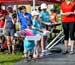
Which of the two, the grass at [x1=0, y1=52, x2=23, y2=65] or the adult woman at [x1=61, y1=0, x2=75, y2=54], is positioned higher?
the adult woman at [x1=61, y1=0, x2=75, y2=54]

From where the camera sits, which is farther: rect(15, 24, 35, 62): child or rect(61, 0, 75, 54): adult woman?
rect(61, 0, 75, 54): adult woman

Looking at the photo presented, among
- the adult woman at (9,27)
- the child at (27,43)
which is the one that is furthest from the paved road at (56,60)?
the adult woman at (9,27)

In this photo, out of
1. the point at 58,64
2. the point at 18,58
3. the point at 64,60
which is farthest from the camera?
the point at 18,58

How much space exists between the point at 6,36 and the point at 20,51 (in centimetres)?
97

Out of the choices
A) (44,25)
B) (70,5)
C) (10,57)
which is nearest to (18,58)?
(10,57)

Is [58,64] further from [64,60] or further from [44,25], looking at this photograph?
[44,25]

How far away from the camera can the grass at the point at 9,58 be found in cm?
1246

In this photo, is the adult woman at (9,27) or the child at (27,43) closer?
the child at (27,43)

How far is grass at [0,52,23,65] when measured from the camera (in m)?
12.5

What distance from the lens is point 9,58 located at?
1338cm

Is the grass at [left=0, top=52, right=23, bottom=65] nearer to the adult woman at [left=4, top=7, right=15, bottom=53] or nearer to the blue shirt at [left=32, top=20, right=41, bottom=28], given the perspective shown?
the adult woman at [left=4, top=7, right=15, bottom=53]

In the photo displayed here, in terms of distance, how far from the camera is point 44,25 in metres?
13.7

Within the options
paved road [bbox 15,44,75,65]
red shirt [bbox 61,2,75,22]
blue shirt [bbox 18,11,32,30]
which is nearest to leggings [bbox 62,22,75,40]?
red shirt [bbox 61,2,75,22]

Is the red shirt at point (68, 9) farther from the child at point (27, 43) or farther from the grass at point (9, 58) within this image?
the grass at point (9, 58)
